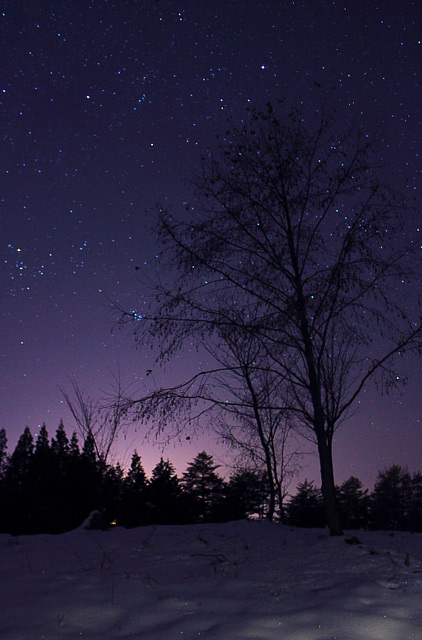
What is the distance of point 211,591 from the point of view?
11.0ft

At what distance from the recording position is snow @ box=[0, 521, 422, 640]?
2.46m

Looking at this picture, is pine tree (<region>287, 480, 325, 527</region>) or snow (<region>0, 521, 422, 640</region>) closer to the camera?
snow (<region>0, 521, 422, 640</region>)

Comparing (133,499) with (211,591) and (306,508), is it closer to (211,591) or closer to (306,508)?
(306,508)

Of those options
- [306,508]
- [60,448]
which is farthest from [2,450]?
[306,508]

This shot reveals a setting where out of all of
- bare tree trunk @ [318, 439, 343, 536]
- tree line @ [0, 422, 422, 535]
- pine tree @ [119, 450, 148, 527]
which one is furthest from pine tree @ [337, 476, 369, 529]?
bare tree trunk @ [318, 439, 343, 536]

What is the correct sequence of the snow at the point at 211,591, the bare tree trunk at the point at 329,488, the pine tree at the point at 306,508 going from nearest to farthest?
the snow at the point at 211,591 < the bare tree trunk at the point at 329,488 < the pine tree at the point at 306,508

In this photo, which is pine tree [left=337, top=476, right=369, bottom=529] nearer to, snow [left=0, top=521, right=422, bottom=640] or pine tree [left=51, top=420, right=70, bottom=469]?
pine tree [left=51, top=420, right=70, bottom=469]

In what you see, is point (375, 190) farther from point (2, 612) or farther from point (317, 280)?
point (2, 612)

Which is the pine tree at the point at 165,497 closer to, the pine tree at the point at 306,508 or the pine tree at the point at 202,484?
the pine tree at the point at 202,484

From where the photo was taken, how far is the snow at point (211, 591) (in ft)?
8.09

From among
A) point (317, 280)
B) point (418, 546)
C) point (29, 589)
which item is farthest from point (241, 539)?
point (317, 280)

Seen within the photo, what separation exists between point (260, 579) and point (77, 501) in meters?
38.2

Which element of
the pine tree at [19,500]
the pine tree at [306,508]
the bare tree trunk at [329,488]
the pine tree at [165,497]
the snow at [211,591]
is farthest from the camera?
the pine tree at [19,500]

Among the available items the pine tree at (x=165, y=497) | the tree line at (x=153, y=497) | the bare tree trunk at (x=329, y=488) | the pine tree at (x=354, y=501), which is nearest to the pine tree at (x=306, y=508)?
the tree line at (x=153, y=497)
